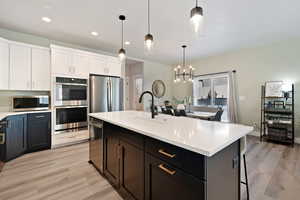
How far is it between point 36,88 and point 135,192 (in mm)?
3252

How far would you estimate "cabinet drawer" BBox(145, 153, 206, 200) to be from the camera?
910 mm

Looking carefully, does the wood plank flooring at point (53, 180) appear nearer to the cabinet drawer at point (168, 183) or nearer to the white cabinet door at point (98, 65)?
the cabinet drawer at point (168, 183)

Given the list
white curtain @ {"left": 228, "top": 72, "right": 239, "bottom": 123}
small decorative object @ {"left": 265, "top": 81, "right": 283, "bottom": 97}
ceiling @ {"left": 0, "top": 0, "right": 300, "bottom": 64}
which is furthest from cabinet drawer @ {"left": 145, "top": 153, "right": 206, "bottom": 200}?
white curtain @ {"left": 228, "top": 72, "right": 239, "bottom": 123}

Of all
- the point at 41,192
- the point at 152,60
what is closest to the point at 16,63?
the point at 41,192

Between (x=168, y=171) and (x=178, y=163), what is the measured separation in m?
0.13

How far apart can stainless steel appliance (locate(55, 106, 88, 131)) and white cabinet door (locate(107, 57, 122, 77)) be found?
1.29 metres

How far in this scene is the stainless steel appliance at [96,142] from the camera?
210 centimetres

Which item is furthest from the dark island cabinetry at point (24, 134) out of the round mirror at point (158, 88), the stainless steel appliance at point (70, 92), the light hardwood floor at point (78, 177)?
the round mirror at point (158, 88)

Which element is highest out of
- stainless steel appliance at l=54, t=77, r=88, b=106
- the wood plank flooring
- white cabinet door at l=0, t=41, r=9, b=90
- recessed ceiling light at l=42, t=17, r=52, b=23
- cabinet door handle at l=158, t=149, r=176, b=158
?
recessed ceiling light at l=42, t=17, r=52, b=23

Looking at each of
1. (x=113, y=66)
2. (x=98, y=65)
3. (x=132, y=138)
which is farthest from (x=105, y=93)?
(x=132, y=138)

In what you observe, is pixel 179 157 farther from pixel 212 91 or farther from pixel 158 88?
pixel 158 88

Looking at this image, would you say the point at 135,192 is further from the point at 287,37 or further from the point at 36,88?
the point at 287,37

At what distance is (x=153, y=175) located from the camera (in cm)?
121

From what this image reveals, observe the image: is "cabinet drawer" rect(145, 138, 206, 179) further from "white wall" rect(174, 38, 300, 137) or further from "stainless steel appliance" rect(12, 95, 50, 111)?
"white wall" rect(174, 38, 300, 137)
